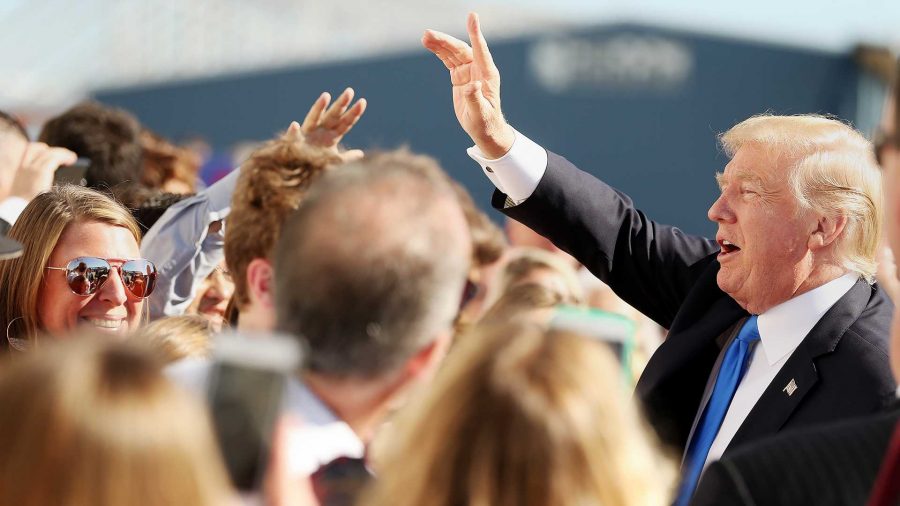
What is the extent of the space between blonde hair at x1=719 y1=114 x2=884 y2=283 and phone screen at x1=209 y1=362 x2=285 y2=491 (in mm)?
2474

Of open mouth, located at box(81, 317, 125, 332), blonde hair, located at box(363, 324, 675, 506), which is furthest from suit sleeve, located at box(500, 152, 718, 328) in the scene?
blonde hair, located at box(363, 324, 675, 506)

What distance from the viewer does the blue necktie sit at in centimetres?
340

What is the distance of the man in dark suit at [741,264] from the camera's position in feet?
10.9

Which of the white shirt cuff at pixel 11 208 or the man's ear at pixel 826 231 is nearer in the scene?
the man's ear at pixel 826 231

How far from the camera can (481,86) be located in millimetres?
3623

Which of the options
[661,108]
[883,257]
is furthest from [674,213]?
[883,257]

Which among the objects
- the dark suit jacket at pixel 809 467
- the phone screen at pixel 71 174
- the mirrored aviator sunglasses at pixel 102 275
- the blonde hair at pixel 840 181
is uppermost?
the dark suit jacket at pixel 809 467

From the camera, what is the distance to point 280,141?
2854 mm

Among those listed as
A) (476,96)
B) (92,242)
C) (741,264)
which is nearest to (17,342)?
(92,242)

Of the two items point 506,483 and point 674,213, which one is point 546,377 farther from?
point 674,213

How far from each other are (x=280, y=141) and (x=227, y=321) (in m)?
1.07

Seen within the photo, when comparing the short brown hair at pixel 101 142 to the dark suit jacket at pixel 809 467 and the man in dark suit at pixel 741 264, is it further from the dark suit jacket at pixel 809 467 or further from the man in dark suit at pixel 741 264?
the dark suit jacket at pixel 809 467

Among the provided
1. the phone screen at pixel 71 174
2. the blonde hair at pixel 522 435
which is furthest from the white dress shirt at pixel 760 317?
the phone screen at pixel 71 174

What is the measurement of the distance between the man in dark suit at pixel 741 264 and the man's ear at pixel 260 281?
1343 mm
